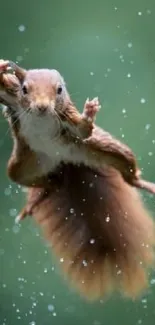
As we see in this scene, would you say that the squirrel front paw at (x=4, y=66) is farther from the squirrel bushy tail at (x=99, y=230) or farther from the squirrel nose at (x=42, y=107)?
the squirrel bushy tail at (x=99, y=230)

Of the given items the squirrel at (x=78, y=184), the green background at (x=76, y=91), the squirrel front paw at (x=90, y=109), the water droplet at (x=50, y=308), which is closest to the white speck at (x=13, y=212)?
the green background at (x=76, y=91)

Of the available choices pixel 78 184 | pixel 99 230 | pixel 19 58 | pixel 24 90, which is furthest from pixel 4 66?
pixel 19 58

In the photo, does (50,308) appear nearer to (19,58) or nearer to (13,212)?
(13,212)

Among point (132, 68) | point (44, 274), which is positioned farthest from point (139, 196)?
point (132, 68)

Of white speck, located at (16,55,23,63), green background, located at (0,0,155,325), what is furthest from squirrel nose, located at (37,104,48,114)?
white speck, located at (16,55,23,63)

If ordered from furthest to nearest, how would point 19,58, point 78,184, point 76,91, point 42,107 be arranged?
point 19,58 < point 76,91 < point 78,184 < point 42,107

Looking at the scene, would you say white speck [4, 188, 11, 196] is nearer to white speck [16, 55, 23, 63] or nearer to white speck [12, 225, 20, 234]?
white speck [12, 225, 20, 234]

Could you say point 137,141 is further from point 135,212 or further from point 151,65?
point 135,212
